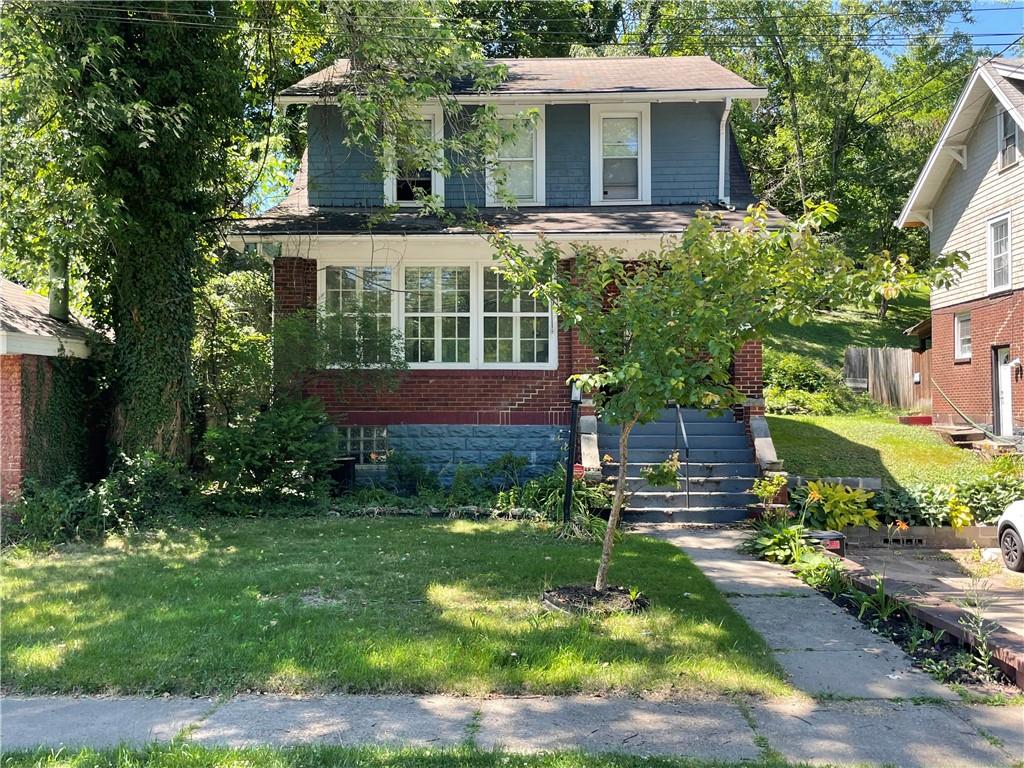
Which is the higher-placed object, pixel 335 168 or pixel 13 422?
pixel 335 168

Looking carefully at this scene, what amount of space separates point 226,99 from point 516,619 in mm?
8755

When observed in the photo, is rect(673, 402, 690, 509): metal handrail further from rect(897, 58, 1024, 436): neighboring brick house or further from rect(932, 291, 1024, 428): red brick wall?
rect(932, 291, 1024, 428): red brick wall

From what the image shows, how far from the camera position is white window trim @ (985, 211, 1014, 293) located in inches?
728

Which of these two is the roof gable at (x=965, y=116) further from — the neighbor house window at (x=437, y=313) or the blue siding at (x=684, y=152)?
the neighbor house window at (x=437, y=313)

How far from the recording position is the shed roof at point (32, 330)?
965 cm

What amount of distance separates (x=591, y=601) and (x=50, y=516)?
6.96 metres

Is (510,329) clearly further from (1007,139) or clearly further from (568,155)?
(1007,139)

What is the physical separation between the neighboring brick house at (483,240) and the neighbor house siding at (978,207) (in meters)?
8.99

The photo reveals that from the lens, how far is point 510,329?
539 inches

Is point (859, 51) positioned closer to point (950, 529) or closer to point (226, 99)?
point (950, 529)

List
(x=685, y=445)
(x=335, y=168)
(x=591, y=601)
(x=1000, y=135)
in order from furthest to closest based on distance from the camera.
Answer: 1. (x=1000, y=135)
2. (x=335, y=168)
3. (x=685, y=445)
4. (x=591, y=601)

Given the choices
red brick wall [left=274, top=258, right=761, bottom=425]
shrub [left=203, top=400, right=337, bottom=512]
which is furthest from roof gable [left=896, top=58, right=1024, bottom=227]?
shrub [left=203, top=400, right=337, bottom=512]

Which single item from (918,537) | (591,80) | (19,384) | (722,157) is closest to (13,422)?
(19,384)

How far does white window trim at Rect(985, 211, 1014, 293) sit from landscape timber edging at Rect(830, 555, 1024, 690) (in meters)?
14.5
